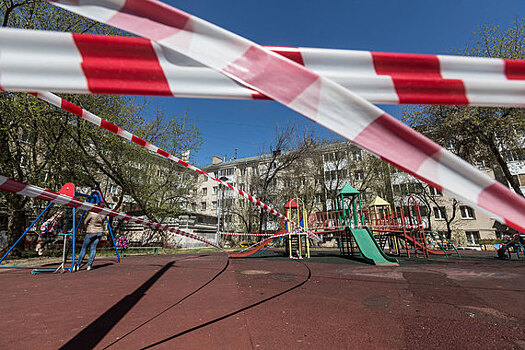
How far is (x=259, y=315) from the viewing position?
3086 mm

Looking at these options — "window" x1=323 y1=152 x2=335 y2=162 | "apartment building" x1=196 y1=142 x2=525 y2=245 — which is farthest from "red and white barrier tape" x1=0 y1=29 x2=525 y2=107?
"window" x1=323 y1=152 x2=335 y2=162

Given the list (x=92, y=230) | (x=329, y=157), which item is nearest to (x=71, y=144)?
(x=92, y=230)

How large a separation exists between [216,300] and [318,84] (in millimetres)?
3661

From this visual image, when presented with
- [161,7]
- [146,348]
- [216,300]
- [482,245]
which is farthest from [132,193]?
[482,245]

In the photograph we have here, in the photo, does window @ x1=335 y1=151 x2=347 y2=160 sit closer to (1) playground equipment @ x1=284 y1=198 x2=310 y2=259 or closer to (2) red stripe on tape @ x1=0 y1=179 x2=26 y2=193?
(1) playground equipment @ x1=284 y1=198 x2=310 y2=259

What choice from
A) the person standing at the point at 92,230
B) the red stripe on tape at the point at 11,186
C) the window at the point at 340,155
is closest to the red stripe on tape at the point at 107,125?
the red stripe on tape at the point at 11,186

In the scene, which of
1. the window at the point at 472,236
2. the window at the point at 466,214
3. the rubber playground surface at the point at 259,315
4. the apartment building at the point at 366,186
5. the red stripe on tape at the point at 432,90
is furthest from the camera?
the window at the point at 466,214

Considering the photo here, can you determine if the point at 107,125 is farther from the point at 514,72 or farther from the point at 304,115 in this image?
the point at 514,72

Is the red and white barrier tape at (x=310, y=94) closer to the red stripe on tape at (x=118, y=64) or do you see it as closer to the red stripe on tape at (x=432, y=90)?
the red stripe on tape at (x=118, y=64)

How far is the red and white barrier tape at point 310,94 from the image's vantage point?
899mm

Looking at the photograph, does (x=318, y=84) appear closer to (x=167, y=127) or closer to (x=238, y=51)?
(x=238, y=51)

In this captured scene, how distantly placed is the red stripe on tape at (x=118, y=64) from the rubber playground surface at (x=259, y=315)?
2240mm

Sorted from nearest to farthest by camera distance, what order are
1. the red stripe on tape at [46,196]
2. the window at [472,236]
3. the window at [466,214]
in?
the red stripe on tape at [46,196] → the window at [472,236] → the window at [466,214]

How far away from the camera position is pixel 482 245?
1076 inches
